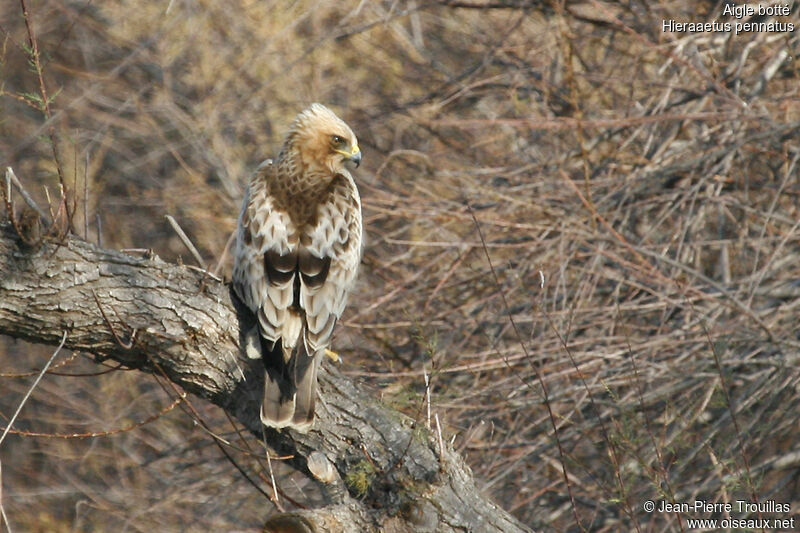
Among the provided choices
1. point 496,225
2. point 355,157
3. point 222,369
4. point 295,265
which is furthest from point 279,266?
point 496,225

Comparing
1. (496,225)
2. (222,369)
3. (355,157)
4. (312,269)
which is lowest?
(496,225)

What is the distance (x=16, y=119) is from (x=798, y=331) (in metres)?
7.22

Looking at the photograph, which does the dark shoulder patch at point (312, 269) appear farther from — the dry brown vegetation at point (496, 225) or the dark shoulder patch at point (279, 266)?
the dry brown vegetation at point (496, 225)

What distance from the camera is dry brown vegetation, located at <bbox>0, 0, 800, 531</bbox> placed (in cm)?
532

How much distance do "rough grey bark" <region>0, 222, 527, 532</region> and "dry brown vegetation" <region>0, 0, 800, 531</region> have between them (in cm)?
26

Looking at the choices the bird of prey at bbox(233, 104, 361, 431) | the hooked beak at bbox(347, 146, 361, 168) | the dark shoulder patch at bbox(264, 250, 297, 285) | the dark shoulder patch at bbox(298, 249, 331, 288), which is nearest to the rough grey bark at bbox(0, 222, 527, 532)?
the bird of prey at bbox(233, 104, 361, 431)

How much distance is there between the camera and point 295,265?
12.6ft

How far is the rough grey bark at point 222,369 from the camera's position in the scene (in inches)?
127

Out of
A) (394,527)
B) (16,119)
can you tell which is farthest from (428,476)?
(16,119)

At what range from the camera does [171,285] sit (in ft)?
11.1

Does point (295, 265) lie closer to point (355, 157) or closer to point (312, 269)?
point (312, 269)

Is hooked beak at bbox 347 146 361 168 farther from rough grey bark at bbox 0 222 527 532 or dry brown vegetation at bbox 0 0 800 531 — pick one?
rough grey bark at bbox 0 222 527 532

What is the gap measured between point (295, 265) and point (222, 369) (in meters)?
0.55

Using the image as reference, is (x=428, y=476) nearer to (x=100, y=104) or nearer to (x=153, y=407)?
(x=153, y=407)
